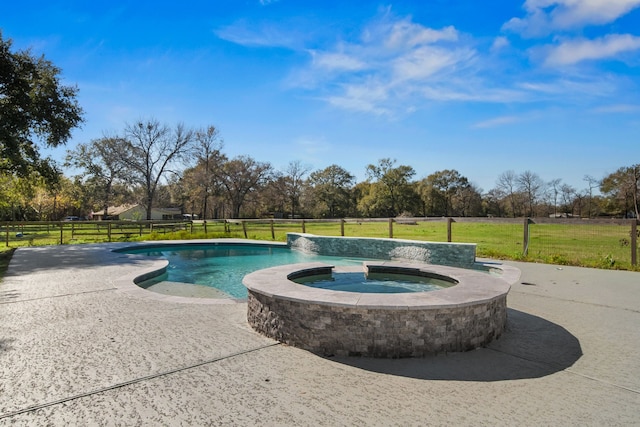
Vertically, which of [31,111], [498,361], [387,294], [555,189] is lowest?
[498,361]

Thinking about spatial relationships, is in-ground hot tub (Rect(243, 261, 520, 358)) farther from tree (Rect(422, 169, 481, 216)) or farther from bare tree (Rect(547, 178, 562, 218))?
bare tree (Rect(547, 178, 562, 218))

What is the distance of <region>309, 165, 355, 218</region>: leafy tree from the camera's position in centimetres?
4972

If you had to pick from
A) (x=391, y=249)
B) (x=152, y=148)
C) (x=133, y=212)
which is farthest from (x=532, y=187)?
(x=133, y=212)

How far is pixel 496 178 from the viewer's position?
5038 centimetres

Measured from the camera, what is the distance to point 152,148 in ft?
101

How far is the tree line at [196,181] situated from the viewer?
13.4 metres

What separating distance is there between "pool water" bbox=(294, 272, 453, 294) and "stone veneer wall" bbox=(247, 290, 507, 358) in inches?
60.4

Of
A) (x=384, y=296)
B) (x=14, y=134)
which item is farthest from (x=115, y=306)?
(x=14, y=134)

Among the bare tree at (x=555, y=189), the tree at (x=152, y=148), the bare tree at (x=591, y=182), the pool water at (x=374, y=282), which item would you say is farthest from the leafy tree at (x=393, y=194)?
the pool water at (x=374, y=282)

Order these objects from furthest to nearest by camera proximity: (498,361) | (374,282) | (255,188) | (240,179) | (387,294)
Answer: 1. (255,188)
2. (240,179)
3. (374,282)
4. (387,294)
5. (498,361)

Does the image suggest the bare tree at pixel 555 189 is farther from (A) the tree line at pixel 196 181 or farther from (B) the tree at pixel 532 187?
(B) the tree at pixel 532 187

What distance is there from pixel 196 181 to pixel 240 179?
5.28m

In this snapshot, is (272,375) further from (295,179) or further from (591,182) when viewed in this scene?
(591,182)

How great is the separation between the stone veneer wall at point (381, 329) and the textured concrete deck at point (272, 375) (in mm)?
111
